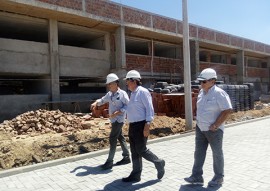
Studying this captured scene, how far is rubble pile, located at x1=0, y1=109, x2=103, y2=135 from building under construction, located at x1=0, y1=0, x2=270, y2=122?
5.27 m

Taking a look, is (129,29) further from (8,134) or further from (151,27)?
(8,134)

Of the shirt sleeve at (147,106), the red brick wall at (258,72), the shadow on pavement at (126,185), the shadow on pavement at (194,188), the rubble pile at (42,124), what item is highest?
the red brick wall at (258,72)

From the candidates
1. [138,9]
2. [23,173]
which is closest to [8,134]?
[23,173]

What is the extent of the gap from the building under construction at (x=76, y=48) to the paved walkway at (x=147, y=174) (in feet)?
31.5

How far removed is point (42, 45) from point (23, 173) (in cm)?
1177

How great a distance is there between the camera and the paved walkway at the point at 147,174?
4434 millimetres

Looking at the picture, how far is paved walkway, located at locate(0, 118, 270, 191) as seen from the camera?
14.5 ft

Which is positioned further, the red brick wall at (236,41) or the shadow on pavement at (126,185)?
the red brick wall at (236,41)

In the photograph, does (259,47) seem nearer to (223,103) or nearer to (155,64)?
(155,64)

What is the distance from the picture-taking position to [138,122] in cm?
455

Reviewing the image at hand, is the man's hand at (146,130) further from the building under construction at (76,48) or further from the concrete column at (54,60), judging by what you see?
the concrete column at (54,60)

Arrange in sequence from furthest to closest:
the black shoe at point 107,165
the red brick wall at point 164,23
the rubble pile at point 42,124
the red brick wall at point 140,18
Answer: the red brick wall at point 164,23 → the red brick wall at point 140,18 → the rubble pile at point 42,124 → the black shoe at point 107,165

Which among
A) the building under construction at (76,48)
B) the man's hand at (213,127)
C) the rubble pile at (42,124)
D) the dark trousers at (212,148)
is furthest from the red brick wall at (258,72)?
the man's hand at (213,127)

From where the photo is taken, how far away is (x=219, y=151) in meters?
4.19
